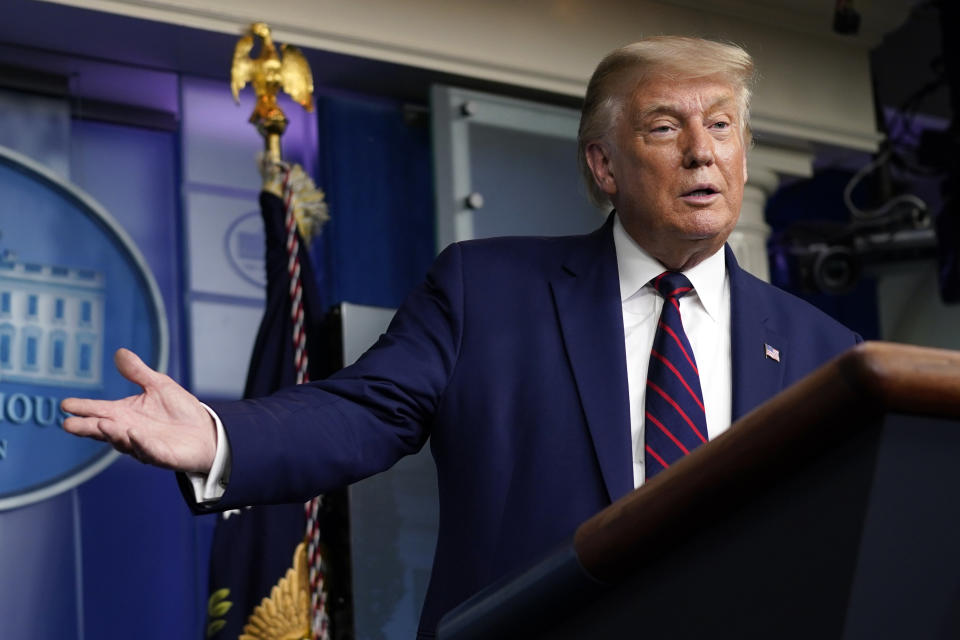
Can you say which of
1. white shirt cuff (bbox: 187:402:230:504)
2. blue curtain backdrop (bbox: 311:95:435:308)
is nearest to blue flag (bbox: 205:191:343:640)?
blue curtain backdrop (bbox: 311:95:435:308)

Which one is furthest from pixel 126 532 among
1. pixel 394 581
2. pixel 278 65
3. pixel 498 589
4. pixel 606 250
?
pixel 498 589

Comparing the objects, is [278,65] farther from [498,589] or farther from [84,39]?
[498,589]

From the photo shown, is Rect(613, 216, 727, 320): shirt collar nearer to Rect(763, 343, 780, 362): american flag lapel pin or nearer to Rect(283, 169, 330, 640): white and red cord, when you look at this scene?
Rect(763, 343, 780, 362): american flag lapel pin

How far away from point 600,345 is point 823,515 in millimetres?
855

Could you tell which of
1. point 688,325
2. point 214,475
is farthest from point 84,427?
point 688,325

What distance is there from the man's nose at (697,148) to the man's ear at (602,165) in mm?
148

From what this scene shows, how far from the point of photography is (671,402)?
1.51 meters

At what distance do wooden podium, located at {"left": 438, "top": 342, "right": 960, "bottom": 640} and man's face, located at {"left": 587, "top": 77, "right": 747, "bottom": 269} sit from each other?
953 mm

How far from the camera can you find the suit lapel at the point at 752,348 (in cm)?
156

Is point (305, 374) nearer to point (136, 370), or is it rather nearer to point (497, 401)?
point (497, 401)

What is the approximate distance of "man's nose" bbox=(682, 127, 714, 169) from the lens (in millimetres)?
1765

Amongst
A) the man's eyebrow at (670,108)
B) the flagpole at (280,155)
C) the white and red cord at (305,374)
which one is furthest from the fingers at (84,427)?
the flagpole at (280,155)

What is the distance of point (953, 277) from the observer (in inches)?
184

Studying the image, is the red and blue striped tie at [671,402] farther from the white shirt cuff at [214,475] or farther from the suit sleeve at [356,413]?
the white shirt cuff at [214,475]
